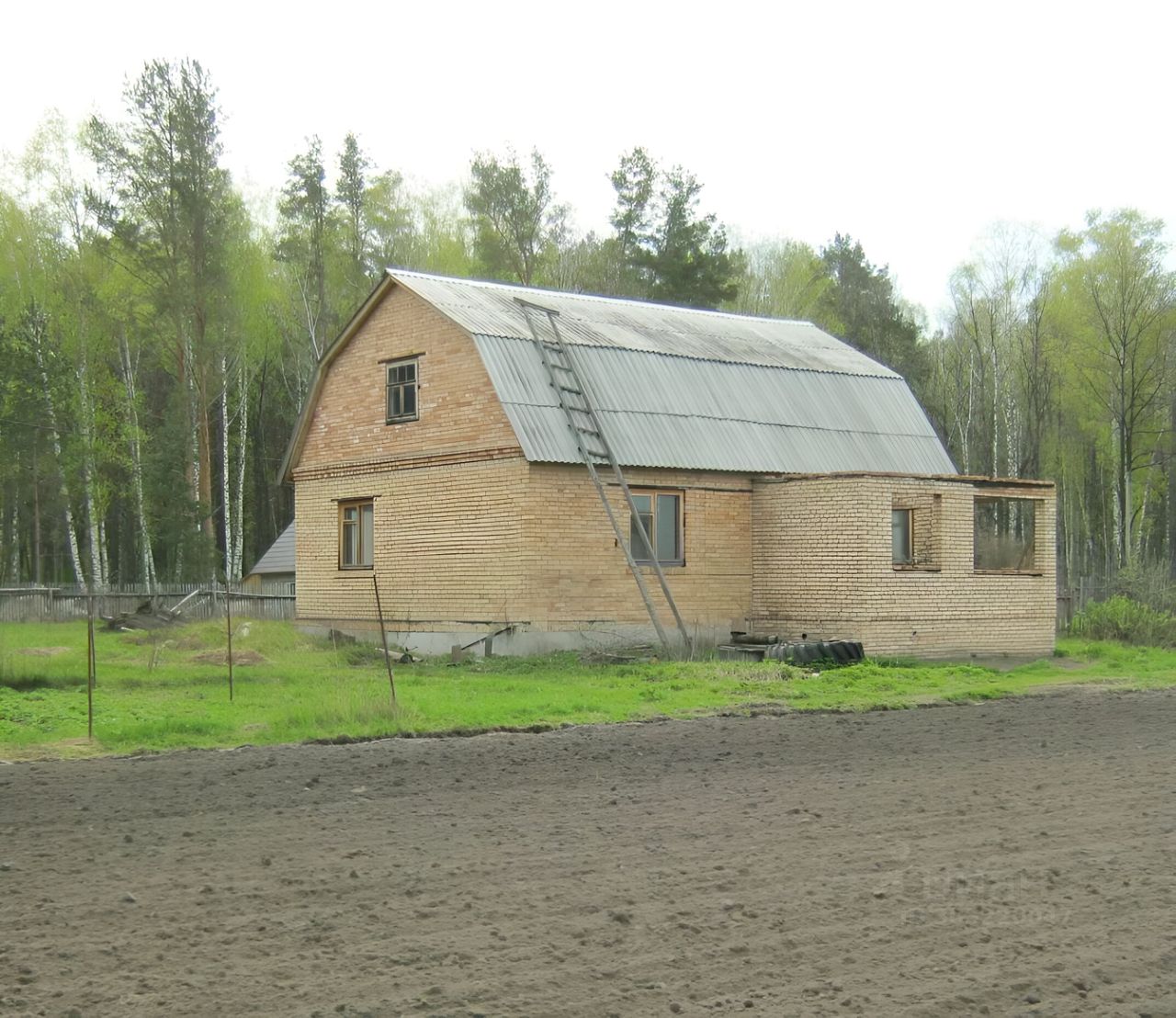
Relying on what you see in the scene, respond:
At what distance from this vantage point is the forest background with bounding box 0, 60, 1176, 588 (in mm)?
37406

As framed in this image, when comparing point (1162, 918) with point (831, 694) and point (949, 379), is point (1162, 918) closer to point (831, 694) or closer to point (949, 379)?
point (831, 694)

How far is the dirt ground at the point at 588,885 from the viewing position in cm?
533

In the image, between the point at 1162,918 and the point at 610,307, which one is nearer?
the point at 1162,918

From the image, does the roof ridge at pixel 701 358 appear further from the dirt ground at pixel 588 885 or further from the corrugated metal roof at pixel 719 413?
the dirt ground at pixel 588 885

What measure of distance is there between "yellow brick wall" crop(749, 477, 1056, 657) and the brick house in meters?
0.03

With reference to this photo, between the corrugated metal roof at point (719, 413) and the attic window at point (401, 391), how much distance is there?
221 centimetres

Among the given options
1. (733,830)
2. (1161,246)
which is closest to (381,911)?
(733,830)

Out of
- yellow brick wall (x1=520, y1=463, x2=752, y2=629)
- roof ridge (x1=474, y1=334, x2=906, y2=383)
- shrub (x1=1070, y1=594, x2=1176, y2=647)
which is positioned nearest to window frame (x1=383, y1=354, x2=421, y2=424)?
roof ridge (x1=474, y1=334, x2=906, y2=383)

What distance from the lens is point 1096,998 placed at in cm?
527

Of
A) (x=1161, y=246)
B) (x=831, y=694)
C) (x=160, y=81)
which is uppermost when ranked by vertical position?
A: (x=160, y=81)

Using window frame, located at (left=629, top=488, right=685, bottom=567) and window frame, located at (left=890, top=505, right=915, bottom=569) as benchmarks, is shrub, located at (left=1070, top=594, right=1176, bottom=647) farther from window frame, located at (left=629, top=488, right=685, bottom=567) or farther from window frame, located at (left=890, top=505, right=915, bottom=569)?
window frame, located at (left=629, top=488, right=685, bottom=567)

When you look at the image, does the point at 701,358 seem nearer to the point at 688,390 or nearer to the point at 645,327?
the point at 688,390

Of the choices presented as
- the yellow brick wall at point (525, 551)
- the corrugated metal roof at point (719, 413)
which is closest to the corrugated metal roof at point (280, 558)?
the yellow brick wall at point (525, 551)

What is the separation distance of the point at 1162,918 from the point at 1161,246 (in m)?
39.4
